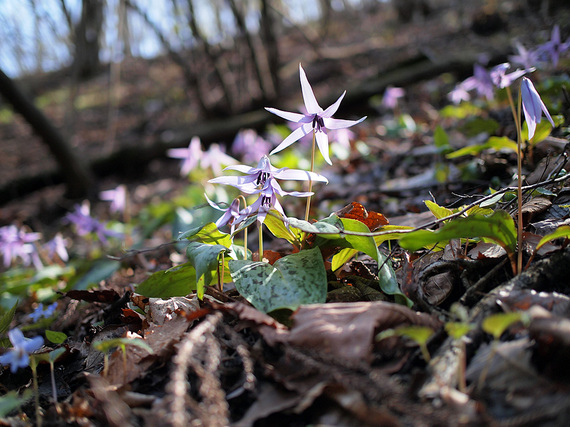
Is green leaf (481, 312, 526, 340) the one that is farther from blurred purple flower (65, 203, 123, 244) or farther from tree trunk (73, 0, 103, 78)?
tree trunk (73, 0, 103, 78)

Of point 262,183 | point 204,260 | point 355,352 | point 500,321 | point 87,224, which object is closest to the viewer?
point 500,321

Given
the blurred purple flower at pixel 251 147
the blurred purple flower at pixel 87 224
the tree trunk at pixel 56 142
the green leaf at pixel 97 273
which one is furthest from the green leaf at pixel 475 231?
the tree trunk at pixel 56 142

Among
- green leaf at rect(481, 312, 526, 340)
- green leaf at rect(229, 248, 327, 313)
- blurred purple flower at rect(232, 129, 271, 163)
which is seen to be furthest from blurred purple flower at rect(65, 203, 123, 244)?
green leaf at rect(481, 312, 526, 340)

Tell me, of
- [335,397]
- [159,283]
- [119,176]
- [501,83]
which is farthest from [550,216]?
[119,176]

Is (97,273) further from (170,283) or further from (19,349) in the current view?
(19,349)

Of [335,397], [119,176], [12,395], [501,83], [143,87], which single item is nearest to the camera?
[335,397]

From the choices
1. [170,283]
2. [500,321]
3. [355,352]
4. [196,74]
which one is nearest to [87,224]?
[170,283]

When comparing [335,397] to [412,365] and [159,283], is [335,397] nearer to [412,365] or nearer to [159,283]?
[412,365]
